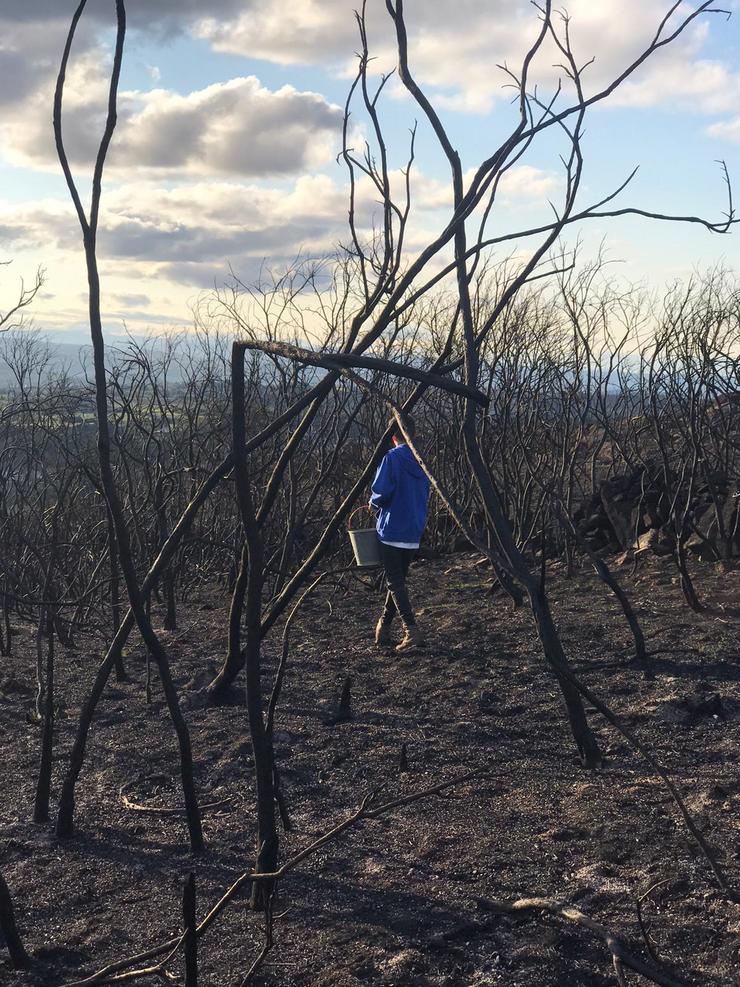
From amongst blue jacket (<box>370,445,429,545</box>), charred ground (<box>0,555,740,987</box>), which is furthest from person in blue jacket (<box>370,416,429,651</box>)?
charred ground (<box>0,555,740,987</box>)

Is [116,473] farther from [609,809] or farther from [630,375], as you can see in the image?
[609,809]

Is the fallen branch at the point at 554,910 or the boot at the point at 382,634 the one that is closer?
Result: the fallen branch at the point at 554,910

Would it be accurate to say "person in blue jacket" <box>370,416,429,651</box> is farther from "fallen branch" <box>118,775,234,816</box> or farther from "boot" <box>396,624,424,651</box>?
"fallen branch" <box>118,775,234,816</box>

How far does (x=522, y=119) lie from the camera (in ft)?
10.0

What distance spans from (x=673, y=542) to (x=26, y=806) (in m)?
5.02

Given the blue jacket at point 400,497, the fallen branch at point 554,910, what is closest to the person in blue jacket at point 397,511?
the blue jacket at point 400,497

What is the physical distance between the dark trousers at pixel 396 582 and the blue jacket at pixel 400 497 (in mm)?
80

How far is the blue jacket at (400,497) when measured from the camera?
20.4ft

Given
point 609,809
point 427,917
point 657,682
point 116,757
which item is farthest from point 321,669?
point 427,917

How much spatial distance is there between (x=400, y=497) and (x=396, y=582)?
1.83ft

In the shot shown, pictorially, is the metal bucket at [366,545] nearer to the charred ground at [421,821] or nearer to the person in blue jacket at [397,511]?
the person in blue jacket at [397,511]

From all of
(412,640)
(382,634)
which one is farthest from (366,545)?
(412,640)

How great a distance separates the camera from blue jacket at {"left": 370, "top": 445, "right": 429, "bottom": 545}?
6.22 m

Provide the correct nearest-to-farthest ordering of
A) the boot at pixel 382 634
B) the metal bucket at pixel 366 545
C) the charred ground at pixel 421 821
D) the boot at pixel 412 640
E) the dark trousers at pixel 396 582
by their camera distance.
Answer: the charred ground at pixel 421 821 → the boot at pixel 412 640 → the dark trousers at pixel 396 582 → the boot at pixel 382 634 → the metal bucket at pixel 366 545
